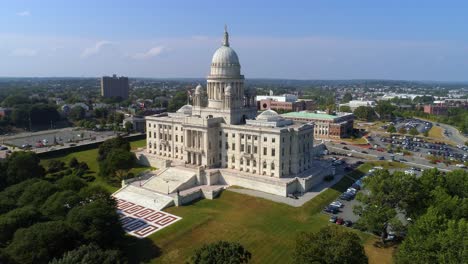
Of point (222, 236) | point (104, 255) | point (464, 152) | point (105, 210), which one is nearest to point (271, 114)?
point (222, 236)

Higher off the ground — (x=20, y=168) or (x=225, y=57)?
(x=225, y=57)

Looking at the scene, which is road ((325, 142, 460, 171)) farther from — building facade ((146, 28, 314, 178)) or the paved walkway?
the paved walkway

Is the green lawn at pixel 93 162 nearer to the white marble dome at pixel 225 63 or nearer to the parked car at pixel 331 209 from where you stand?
the white marble dome at pixel 225 63

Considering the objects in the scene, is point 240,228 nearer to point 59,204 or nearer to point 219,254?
point 219,254

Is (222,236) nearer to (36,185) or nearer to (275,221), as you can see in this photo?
(275,221)

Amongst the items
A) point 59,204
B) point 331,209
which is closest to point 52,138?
point 59,204

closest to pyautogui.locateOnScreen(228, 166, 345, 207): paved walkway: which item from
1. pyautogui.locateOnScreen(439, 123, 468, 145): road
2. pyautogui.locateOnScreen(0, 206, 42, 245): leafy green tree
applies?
pyautogui.locateOnScreen(0, 206, 42, 245): leafy green tree
